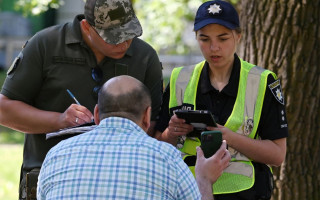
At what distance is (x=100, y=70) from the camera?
399 centimetres

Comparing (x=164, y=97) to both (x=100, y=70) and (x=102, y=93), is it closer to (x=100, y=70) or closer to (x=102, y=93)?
(x=100, y=70)

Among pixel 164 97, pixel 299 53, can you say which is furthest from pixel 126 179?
pixel 299 53

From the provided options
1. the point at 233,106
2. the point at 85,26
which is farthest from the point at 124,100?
the point at 85,26

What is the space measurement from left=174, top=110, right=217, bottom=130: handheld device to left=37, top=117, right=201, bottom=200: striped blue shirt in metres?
0.51

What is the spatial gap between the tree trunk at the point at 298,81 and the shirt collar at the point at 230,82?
1.60m

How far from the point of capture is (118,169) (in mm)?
2770

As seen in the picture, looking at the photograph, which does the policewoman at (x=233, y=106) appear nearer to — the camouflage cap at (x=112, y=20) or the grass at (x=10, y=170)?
the camouflage cap at (x=112, y=20)

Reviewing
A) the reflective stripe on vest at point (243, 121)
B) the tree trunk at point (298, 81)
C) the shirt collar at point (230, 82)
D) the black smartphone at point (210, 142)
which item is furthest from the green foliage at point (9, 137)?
the black smartphone at point (210, 142)

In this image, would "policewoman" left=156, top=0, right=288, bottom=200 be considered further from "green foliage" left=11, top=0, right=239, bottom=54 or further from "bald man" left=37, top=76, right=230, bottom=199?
"green foliage" left=11, top=0, right=239, bottom=54

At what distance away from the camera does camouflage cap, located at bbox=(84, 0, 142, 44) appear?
3850 millimetres

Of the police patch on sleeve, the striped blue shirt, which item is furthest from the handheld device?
the striped blue shirt

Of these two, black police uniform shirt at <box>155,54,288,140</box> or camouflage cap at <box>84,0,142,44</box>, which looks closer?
black police uniform shirt at <box>155,54,288,140</box>

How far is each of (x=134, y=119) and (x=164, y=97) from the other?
0.96 meters

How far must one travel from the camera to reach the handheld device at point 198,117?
333cm
